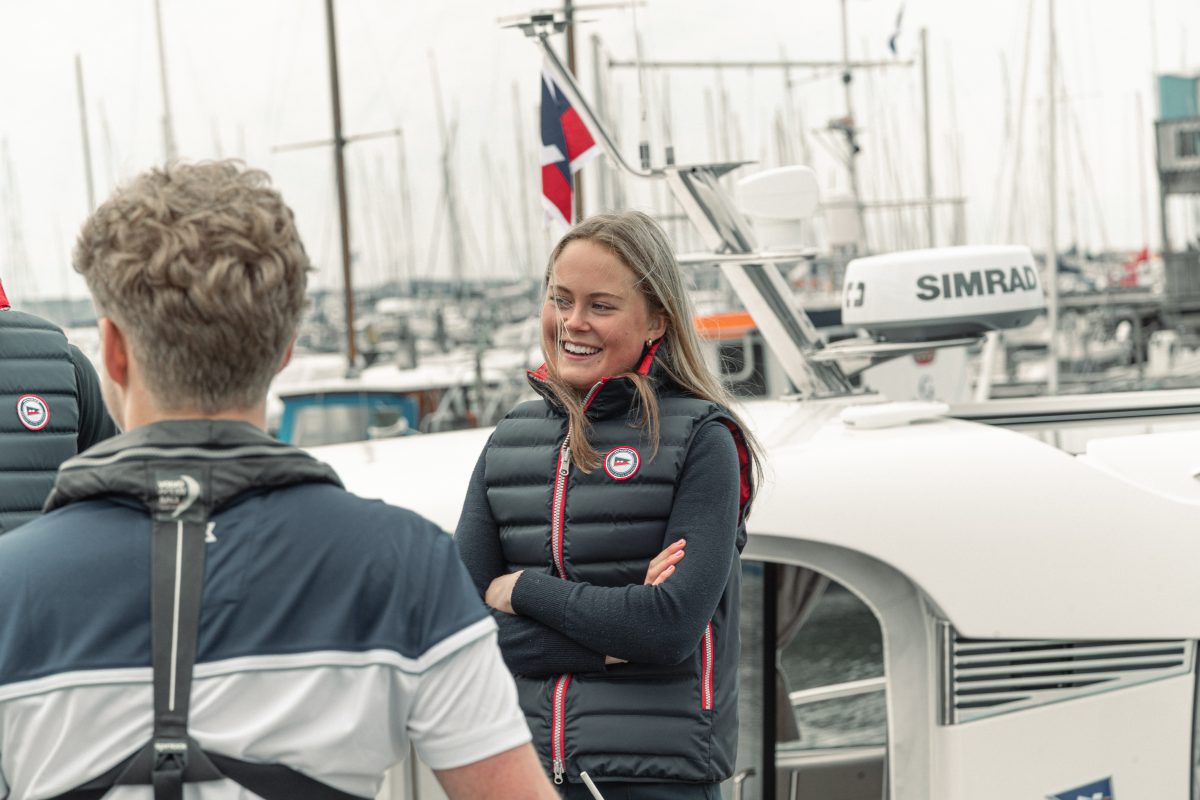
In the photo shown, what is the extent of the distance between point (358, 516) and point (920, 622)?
202 centimetres

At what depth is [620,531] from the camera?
2154 mm

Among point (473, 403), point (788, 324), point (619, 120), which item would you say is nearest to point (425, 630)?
point (788, 324)

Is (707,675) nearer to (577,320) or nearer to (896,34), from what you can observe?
(577,320)

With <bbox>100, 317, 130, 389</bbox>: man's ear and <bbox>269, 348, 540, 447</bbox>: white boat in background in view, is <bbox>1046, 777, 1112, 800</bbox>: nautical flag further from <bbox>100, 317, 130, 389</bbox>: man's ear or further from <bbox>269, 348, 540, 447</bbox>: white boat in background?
<bbox>269, 348, 540, 447</bbox>: white boat in background

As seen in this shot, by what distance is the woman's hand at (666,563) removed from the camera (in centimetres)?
207

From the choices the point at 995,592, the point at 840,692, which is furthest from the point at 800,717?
the point at 995,592

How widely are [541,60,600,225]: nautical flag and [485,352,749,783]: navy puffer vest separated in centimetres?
213

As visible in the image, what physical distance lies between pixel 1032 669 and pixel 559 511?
1344 mm

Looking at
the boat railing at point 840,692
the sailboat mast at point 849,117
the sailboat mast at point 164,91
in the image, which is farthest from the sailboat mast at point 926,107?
the boat railing at point 840,692

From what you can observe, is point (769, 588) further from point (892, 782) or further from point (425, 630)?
point (425, 630)

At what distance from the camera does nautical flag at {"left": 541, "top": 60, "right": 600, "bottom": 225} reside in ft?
14.0

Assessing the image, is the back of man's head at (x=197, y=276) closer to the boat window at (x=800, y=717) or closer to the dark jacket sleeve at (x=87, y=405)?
the dark jacket sleeve at (x=87, y=405)

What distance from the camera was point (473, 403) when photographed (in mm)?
14242

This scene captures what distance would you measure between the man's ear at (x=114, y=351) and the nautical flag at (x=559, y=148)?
3.02 metres
